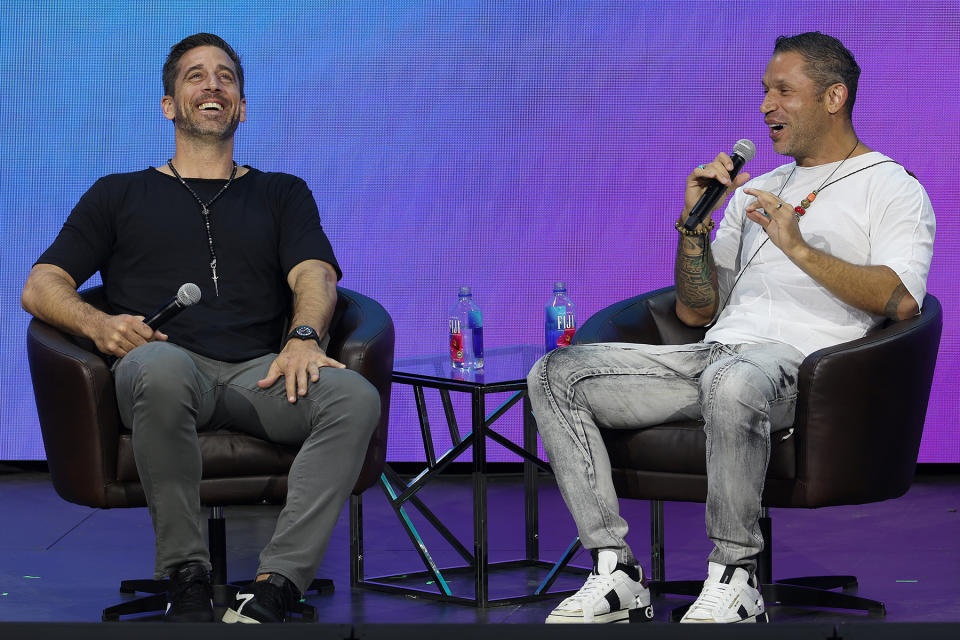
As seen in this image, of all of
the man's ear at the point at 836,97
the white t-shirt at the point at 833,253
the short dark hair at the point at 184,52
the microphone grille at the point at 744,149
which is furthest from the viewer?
the short dark hair at the point at 184,52

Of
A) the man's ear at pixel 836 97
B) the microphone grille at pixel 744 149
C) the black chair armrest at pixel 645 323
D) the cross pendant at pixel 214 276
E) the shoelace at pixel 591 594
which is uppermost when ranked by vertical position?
the man's ear at pixel 836 97

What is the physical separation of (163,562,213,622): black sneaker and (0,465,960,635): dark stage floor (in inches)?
13.1

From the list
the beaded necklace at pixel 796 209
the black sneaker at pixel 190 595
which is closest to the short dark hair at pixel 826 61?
the beaded necklace at pixel 796 209

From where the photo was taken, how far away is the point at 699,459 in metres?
2.58

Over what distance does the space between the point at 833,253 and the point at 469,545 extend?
142cm

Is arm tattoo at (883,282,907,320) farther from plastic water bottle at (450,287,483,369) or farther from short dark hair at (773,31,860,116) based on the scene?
plastic water bottle at (450,287,483,369)

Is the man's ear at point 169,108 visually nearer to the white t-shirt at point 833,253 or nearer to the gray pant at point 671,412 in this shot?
the gray pant at point 671,412

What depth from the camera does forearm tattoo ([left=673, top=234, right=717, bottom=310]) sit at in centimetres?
293

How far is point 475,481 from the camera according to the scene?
115 inches

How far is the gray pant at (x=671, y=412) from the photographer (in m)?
2.45

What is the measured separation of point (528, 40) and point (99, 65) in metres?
1.56

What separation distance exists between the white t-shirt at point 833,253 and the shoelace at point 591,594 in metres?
0.68

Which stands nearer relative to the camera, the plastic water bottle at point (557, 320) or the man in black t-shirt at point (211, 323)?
the man in black t-shirt at point (211, 323)

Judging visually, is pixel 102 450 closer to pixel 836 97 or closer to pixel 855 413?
pixel 855 413
